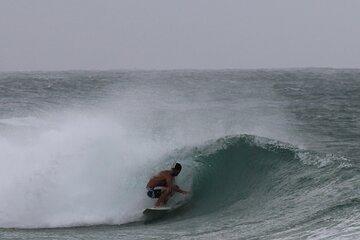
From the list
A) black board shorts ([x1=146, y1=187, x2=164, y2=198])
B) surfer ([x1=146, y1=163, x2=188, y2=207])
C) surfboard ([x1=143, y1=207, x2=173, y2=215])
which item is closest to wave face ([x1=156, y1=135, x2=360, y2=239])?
surfboard ([x1=143, y1=207, x2=173, y2=215])

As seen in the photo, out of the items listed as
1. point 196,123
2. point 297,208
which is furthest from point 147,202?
point 196,123

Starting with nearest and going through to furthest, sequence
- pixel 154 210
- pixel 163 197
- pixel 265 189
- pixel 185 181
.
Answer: pixel 154 210
pixel 265 189
pixel 163 197
pixel 185 181

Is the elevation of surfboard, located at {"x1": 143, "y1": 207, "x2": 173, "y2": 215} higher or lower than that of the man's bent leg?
lower

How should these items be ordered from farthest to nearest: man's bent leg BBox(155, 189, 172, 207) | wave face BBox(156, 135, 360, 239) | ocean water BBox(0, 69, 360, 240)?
man's bent leg BBox(155, 189, 172, 207)
ocean water BBox(0, 69, 360, 240)
wave face BBox(156, 135, 360, 239)

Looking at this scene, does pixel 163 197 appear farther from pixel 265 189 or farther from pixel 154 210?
pixel 265 189

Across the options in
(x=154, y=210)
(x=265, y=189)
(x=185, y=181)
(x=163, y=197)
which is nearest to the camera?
(x=154, y=210)

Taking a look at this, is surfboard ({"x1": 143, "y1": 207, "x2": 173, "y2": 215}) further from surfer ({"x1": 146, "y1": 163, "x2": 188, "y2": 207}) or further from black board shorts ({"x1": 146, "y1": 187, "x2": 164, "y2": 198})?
black board shorts ({"x1": 146, "y1": 187, "x2": 164, "y2": 198})

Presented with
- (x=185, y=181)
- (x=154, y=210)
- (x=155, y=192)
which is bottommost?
(x=154, y=210)

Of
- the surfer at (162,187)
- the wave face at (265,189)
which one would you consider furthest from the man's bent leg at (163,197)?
the wave face at (265,189)

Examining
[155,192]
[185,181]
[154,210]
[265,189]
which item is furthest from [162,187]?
[185,181]

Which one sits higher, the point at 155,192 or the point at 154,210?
the point at 155,192

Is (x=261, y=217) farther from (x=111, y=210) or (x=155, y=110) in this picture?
(x=155, y=110)

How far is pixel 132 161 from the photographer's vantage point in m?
18.3

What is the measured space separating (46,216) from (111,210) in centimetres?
145
